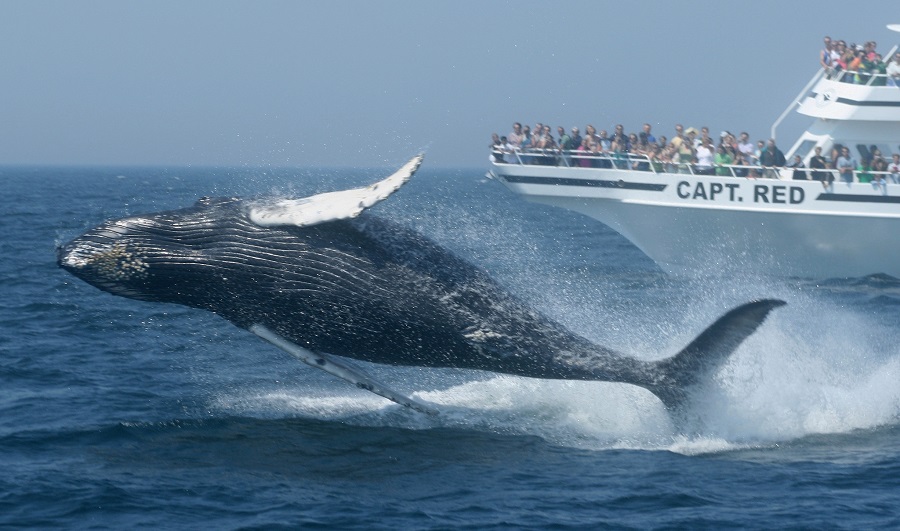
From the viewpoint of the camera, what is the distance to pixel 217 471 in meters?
10.5

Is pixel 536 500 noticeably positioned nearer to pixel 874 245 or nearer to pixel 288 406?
pixel 288 406

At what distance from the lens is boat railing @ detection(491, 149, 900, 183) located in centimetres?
2505

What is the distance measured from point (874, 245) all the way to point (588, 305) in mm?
8899

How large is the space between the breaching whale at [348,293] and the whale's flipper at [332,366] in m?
0.01

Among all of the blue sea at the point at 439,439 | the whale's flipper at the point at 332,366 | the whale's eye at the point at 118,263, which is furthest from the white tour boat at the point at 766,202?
the whale's eye at the point at 118,263

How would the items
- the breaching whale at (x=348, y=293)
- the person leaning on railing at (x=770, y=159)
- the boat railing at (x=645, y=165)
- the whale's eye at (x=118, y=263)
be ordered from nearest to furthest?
the whale's eye at (x=118, y=263), the breaching whale at (x=348, y=293), the boat railing at (x=645, y=165), the person leaning on railing at (x=770, y=159)

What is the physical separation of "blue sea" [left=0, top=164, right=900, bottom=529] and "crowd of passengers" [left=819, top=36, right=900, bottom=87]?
373 inches

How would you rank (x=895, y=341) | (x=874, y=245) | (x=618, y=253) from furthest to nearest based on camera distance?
(x=618, y=253), (x=874, y=245), (x=895, y=341)

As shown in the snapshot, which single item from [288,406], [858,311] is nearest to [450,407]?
[288,406]

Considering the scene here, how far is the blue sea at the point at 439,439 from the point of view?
9.43 meters

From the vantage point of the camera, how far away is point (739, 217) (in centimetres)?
2584

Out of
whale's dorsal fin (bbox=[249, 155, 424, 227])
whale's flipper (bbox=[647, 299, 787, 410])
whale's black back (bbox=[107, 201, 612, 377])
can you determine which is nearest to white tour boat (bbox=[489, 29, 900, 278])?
whale's flipper (bbox=[647, 299, 787, 410])

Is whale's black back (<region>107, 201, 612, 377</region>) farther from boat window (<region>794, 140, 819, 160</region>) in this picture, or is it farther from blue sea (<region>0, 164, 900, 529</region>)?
boat window (<region>794, 140, 819, 160</region>)

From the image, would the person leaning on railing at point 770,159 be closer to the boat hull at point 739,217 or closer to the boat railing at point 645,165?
the boat railing at point 645,165
